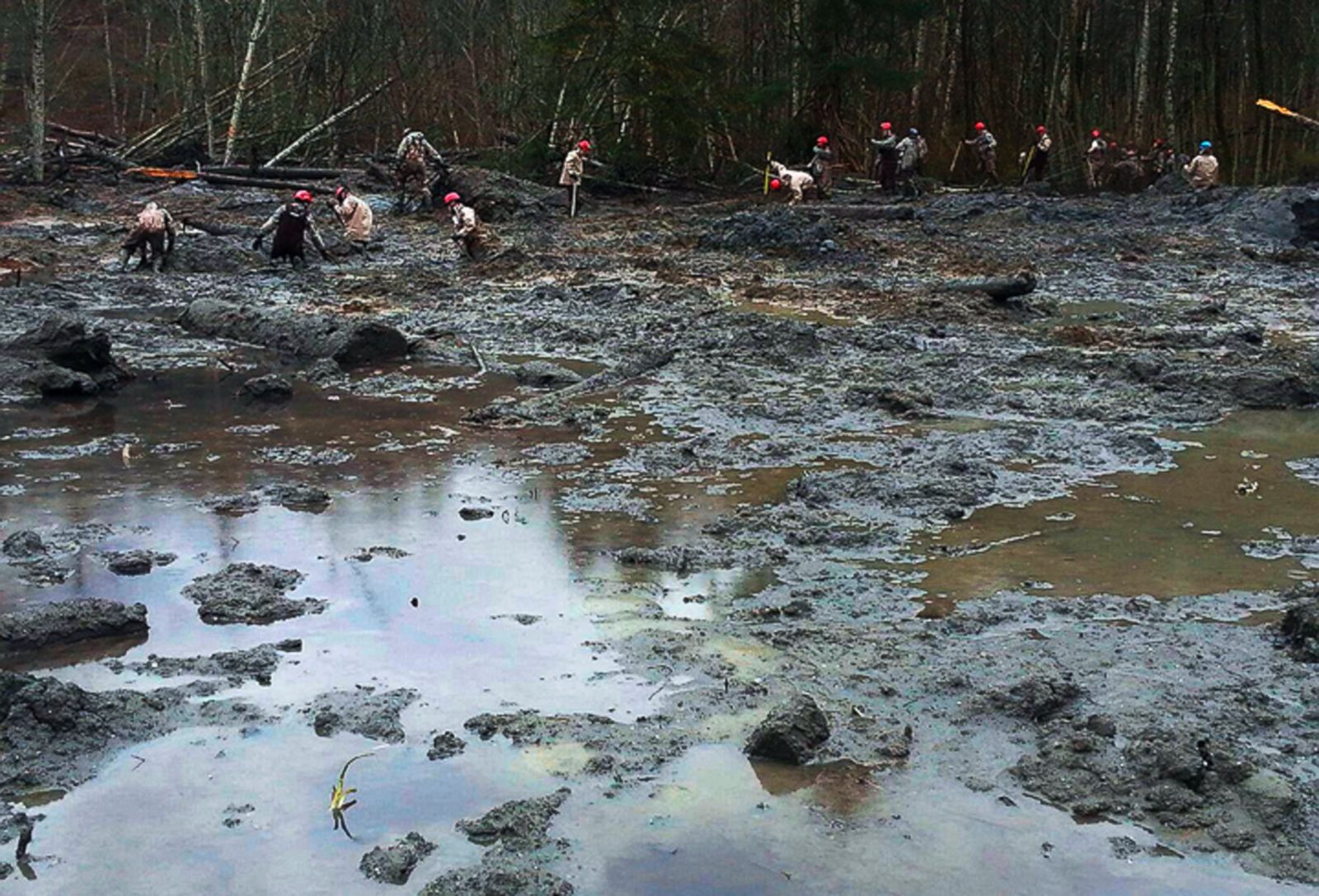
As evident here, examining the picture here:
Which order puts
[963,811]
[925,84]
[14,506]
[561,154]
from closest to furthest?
[963,811]
[14,506]
[561,154]
[925,84]

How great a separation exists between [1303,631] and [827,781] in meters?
2.50

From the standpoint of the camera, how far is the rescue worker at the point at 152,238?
19984mm

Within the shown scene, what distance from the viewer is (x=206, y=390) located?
42.3 ft

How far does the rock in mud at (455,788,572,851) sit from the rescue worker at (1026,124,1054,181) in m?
28.6

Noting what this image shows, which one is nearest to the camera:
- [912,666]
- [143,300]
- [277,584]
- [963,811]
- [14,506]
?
[963,811]

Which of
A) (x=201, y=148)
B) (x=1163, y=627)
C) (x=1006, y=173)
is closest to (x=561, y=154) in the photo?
(x=201, y=148)

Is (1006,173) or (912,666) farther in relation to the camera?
(1006,173)

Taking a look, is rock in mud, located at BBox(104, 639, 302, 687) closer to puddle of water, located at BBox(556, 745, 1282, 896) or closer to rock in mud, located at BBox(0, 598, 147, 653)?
rock in mud, located at BBox(0, 598, 147, 653)

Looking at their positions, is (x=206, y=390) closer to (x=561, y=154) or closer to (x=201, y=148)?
(x=561, y=154)

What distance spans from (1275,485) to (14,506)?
25.0 feet

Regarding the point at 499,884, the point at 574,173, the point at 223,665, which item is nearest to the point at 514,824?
the point at 499,884

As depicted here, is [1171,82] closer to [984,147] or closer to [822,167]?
[984,147]

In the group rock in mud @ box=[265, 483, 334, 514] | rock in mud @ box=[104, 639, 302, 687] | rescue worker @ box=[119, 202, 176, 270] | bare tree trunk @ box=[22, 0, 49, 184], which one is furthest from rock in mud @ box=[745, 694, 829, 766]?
bare tree trunk @ box=[22, 0, 49, 184]

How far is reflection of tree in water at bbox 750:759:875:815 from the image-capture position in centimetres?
→ 518
